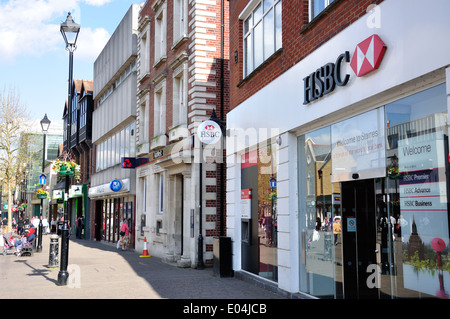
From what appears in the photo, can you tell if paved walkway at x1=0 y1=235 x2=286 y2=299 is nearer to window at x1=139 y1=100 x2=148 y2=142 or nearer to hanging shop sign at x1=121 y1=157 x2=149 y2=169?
hanging shop sign at x1=121 y1=157 x2=149 y2=169

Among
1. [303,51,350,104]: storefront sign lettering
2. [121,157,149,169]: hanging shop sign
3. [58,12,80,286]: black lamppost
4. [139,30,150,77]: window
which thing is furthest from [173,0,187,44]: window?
[303,51,350,104]: storefront sign lettering

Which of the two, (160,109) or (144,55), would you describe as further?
(144,55)

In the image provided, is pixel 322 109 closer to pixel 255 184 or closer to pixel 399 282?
pixel 399 282

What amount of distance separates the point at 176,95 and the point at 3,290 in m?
9.98

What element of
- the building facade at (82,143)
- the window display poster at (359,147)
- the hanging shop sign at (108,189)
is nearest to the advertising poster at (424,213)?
the window display poster at (359,147)

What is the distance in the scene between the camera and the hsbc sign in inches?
257

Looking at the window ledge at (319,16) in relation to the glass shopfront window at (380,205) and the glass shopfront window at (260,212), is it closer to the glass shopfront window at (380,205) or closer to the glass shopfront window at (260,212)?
the glass shopfront window at (380,205)

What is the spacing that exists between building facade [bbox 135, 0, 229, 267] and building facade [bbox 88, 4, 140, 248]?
10.9 ft

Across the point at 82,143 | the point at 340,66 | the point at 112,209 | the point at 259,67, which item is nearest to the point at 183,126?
the point at 259,67

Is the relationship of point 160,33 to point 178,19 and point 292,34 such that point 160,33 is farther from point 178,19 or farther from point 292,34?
point 292,34

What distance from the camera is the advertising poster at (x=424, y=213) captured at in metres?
5.69

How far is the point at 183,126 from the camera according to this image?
1728cm

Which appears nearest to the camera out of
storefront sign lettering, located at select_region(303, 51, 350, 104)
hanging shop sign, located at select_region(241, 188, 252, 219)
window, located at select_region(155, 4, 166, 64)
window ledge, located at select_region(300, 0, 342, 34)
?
storefront sign lettering, located at select_region(303, 51, 350, 104)

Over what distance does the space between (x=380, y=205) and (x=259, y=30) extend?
654cm
